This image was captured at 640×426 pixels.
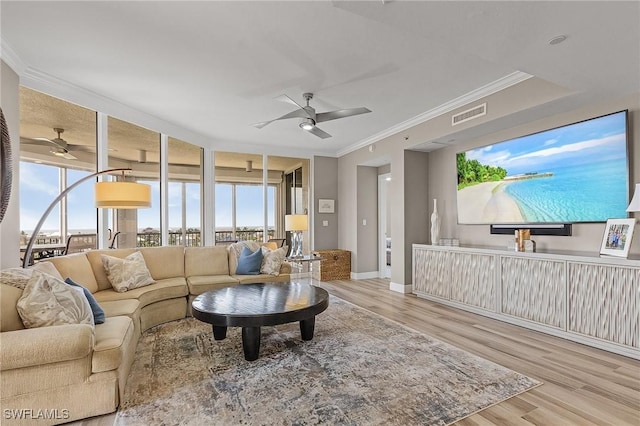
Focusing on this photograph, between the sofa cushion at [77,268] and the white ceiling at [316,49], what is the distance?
2001 millimetres

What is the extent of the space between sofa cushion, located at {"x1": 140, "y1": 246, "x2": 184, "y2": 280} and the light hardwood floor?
2481 mm

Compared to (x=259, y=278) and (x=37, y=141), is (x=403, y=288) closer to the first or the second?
(x=259, y=278)

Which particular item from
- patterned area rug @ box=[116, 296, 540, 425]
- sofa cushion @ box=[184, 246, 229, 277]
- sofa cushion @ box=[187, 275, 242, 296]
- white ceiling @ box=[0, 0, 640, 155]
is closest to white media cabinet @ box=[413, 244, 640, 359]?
patterned area rug @ box=[116, 296, 540, 425]

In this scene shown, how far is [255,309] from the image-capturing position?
2900mm

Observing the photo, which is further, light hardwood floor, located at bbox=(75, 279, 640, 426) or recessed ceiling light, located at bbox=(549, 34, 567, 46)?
recessed ceiling light, located at bbox=(549, 34, 567, 46)

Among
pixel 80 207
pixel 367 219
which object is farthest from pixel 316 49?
pixel 367 219

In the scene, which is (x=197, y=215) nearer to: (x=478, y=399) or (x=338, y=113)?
(x=338, y=113)

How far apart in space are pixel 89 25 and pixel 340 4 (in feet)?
7.26

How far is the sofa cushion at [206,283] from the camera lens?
4.14 meters

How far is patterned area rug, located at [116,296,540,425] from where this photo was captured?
2.05 m

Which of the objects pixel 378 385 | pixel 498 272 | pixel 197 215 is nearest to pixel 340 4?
pixel 378 385

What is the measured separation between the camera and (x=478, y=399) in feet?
7.24

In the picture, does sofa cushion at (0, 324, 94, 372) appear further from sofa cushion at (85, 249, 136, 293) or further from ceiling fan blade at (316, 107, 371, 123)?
ceiling fan blade at (316, 107, 371, 123)

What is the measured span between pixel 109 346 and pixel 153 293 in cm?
171
